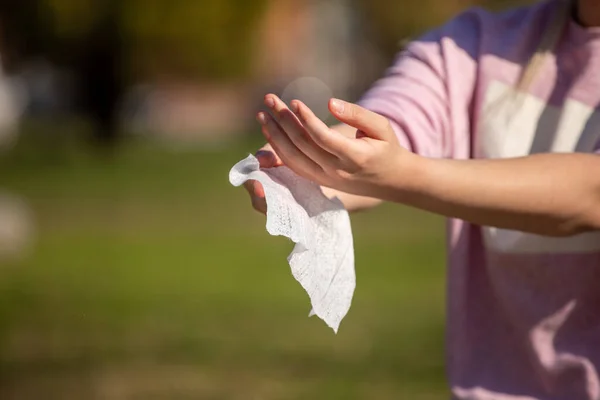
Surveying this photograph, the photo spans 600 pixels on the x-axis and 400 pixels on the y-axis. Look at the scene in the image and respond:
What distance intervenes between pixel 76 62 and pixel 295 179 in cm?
2379

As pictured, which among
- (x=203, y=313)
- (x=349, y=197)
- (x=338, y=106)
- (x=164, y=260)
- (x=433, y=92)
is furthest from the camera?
(x=164, y=260)

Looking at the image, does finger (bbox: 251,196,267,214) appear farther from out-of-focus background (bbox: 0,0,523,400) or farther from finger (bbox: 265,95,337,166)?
out-of-focus background (bbox: 0,0,523,400)

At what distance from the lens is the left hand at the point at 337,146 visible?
154 cm

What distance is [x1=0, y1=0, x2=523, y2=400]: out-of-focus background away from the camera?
5.46m

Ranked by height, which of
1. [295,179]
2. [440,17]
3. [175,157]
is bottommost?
[295,179]

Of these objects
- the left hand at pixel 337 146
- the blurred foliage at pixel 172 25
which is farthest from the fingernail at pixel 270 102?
the blurred foliage at pixel 172 25

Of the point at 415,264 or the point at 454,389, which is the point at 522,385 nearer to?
the point at 454,389

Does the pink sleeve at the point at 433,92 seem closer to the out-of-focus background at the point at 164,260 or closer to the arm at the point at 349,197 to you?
the arm at the point at 349,197

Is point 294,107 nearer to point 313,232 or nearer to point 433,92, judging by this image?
point 313,232

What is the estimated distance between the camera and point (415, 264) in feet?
29.8

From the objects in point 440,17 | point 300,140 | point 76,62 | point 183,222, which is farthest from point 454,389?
point 440,17

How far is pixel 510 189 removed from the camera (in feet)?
5.56

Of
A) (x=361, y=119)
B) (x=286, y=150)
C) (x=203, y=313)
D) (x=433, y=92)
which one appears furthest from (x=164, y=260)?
(x=361, y=119)

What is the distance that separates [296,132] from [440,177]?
0.86 feet
